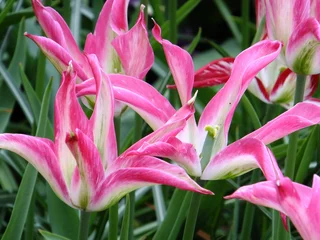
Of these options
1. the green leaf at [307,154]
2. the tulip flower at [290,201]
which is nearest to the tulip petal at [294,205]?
the tulip flower at [290,201]

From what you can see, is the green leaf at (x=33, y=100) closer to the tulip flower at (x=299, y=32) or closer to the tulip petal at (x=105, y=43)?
the tulip petal at (x=105, y=43)

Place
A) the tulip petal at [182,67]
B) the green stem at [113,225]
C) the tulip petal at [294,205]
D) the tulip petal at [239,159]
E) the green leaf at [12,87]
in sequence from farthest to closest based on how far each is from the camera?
the green leaf at [12,87], the green stem at [113,225], the tulip petal at [182,67], the tulip petal at [239,159], the tulip petal at [294,205]

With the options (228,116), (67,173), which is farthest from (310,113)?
(67,173)

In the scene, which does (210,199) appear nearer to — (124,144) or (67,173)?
(124,144)

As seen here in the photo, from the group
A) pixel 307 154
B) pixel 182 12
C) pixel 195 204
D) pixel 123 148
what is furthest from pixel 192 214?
pixel 182 12

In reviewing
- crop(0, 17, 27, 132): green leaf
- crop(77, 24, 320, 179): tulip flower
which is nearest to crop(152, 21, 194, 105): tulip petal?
crop(77, 24, 320, 179): tulip flower

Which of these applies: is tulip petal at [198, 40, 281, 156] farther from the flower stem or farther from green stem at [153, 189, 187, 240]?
green stem at [153, 189, 187, 240]
